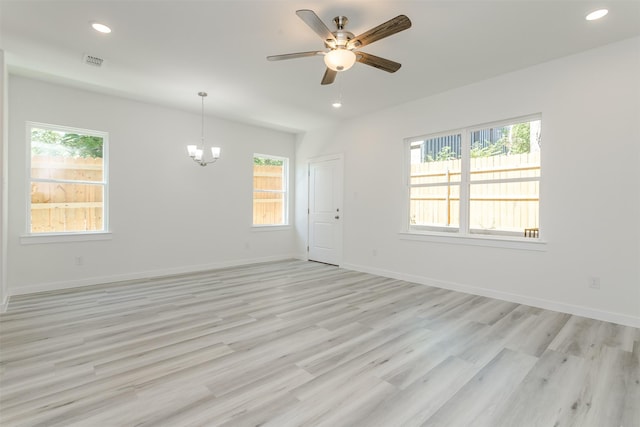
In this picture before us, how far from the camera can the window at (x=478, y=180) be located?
3809 mm

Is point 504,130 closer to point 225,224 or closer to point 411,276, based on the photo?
point 411,276

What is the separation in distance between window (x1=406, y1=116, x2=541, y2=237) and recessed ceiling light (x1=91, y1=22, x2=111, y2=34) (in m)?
4.03

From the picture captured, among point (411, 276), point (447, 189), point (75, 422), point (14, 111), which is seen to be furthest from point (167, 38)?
point (411, 276)

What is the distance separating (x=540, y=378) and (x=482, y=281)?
2066mm

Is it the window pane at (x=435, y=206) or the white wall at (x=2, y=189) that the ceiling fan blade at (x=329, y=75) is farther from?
the white wall at (x=2, y=189)

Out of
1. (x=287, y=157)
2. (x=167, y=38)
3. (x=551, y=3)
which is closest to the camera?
(x=551, y=3)

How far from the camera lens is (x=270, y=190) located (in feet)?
22.0

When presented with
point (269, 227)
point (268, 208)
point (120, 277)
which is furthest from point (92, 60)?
point (269, 227)

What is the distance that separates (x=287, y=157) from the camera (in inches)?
271

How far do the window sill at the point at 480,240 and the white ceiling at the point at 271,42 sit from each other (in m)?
2.05

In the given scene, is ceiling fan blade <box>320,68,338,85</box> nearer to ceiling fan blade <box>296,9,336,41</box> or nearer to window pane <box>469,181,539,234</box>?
ceiling fan blade <box>296,9,336,41</box>

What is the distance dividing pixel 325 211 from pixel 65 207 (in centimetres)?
421

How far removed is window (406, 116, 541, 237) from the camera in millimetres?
3809

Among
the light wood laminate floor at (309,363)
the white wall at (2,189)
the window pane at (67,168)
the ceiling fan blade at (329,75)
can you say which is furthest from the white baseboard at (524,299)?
the white wall at (2,189)
